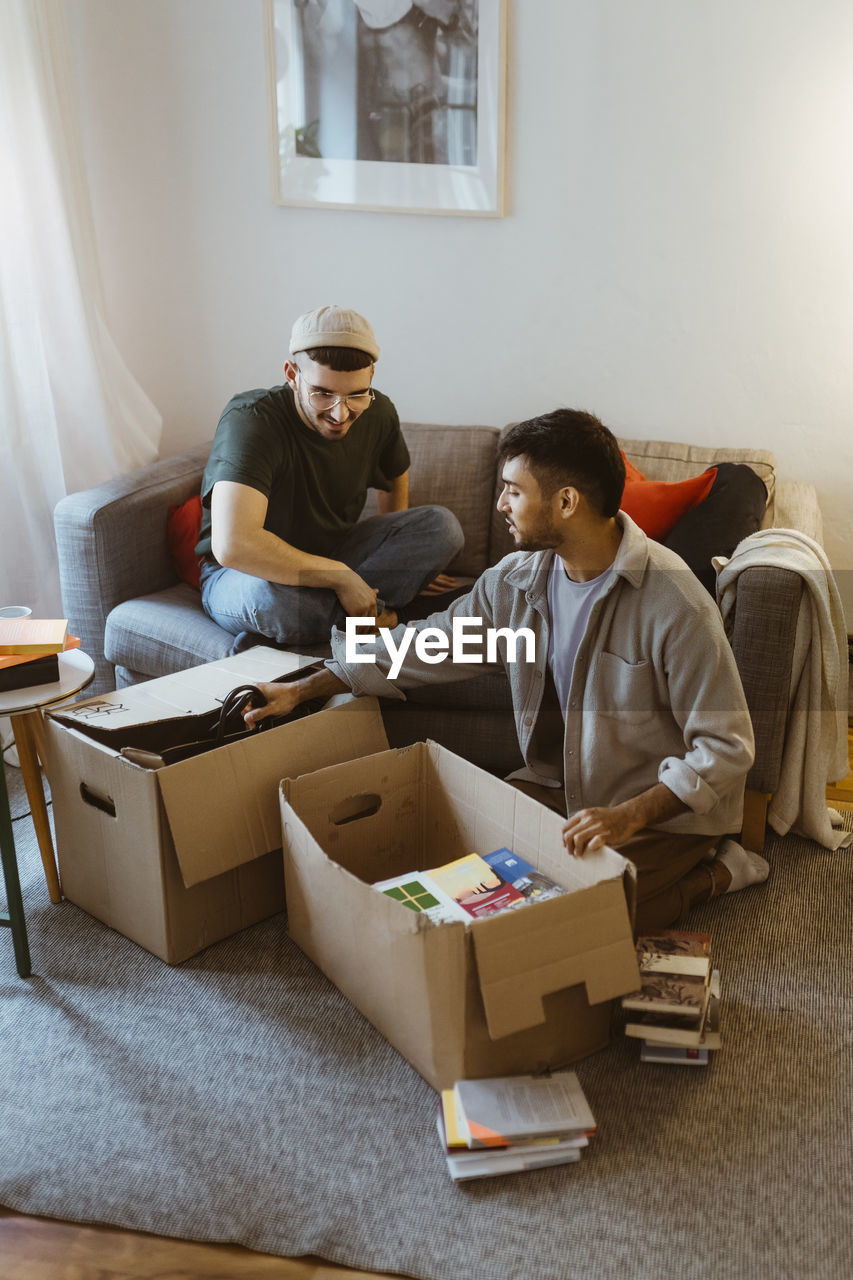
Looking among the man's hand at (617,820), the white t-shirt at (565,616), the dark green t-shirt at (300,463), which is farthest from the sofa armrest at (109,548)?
the man's hand at (617,820)

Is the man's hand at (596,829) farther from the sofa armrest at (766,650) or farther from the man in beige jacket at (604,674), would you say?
the sofa armrest at (766,650)

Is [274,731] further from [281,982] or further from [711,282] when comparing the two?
[711,282]

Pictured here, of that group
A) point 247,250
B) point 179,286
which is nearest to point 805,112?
point 247,250

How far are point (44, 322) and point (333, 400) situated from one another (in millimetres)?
1021

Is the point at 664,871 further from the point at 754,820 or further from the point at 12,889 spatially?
the point at 12,889

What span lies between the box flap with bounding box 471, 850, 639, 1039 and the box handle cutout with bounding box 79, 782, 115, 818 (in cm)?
75

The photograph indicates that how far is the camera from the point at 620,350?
2.88 m

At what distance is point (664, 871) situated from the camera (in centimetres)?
185

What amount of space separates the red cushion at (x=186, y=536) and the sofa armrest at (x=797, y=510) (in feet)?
4.43

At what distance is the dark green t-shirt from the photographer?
87.2 inches

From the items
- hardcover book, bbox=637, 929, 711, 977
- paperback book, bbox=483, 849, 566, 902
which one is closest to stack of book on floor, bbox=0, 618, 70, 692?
paperback book, bbox=483, 849, 566, 902

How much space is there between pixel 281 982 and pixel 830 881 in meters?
1.05

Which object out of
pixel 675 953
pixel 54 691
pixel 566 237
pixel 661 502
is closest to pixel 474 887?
pixel 675 953

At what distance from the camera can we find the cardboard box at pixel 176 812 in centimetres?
172
